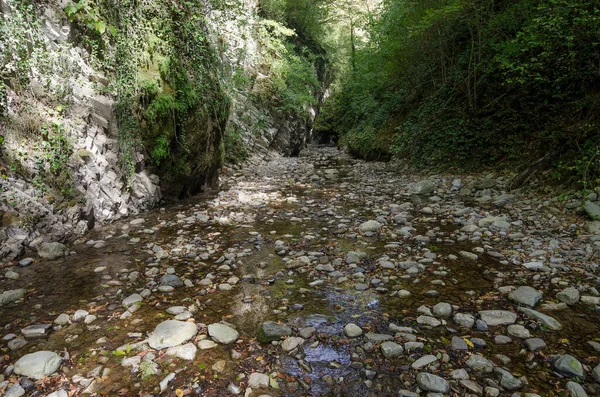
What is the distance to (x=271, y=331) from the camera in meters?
2.68

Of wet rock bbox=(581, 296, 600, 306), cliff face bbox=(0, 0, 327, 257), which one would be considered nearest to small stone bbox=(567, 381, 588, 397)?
wet rock bbox=(581, 296, 600, 306)

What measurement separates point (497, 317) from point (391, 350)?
111 centimetres

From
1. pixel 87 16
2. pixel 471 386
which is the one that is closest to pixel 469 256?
pixel 471 386

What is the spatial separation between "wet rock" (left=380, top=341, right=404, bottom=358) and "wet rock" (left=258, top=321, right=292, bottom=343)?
769mm

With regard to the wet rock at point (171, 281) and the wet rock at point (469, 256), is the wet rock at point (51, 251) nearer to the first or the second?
the wet rock at point (171, 281)

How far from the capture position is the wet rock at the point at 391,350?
245 cm

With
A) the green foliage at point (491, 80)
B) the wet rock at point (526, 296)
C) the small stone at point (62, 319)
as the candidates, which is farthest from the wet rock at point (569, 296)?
the small stone at point (62, 319)

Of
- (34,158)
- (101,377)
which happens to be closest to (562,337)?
(101,377)

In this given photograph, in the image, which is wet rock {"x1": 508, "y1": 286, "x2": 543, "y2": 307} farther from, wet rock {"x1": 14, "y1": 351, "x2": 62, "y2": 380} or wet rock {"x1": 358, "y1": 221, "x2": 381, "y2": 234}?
wet rock {"x1": 14, "y1": 351, "x2": 62, "y2": 380}

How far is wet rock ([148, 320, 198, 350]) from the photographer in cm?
254

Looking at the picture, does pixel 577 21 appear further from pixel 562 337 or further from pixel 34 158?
pixel 34 158

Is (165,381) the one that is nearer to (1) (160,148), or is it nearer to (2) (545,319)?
(2) (545,319)

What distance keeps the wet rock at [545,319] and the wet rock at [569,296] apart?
0.44 m

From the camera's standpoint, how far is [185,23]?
676 centimetres
